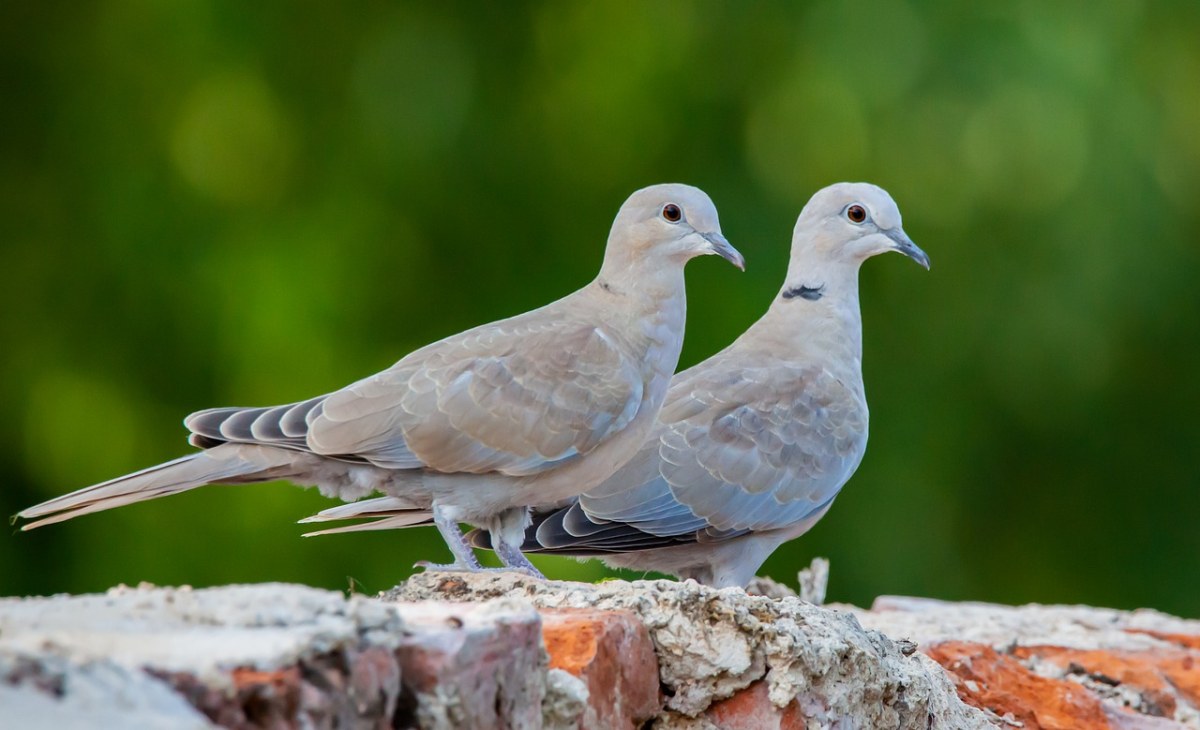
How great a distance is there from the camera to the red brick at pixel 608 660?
235 cm

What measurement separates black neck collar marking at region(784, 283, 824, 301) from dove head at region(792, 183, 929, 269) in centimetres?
10

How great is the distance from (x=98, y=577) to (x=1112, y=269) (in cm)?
490

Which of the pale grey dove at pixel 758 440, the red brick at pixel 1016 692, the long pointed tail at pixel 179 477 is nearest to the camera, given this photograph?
the red brick at pixel 1016 692

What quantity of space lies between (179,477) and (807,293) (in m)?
2.27

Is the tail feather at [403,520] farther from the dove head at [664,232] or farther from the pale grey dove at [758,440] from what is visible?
the dove head at [664,232]

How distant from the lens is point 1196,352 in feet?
28.1

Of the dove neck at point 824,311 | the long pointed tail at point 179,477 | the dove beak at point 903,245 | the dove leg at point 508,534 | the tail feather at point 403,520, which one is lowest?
the dove leg at point 508,534

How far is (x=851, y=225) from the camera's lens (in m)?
5.20

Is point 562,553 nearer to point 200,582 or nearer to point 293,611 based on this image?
point 293,611

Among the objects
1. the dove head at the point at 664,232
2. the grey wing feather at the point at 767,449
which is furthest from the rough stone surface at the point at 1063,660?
the dove head at the point at 664,232

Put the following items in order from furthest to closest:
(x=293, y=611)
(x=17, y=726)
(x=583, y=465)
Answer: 1. (x=583, y=465)
2. (x=293, y=611)
3. (x=17, y=726)

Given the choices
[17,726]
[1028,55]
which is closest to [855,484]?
[1028,55]

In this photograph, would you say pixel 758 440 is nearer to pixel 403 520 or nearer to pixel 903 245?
pixel 903 245

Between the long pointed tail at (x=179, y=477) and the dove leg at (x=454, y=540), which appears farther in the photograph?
the dove leg at (x=454, y=540)
